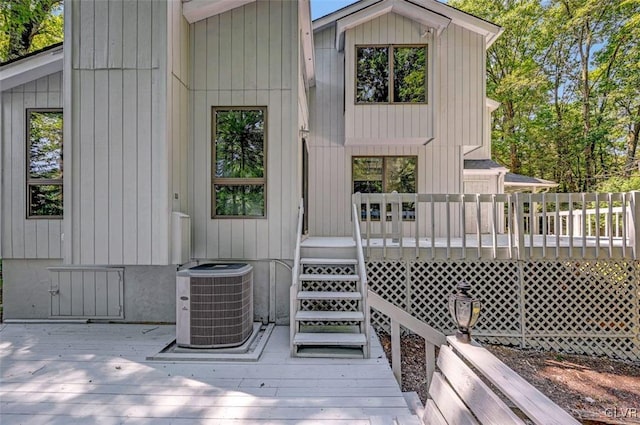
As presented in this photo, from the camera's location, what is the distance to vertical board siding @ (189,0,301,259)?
4852 millimetres

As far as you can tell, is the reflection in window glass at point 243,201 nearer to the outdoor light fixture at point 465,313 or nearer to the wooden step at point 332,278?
the wooden step at point 332,278

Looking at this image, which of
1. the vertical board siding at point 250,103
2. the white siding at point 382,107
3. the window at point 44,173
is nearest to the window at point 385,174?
the white siding at point 382,107

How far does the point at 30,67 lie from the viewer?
4.70 m

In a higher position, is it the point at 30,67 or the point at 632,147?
the point at 632,147

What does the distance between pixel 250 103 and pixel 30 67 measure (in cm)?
306

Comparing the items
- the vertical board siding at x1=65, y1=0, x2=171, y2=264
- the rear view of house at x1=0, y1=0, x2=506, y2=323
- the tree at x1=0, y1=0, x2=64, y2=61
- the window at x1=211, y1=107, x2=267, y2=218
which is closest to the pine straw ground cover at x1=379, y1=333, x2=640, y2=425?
the rear view of house at x1=0, y1=0, x2=506, y2=323

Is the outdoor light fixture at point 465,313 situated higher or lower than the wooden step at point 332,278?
higher

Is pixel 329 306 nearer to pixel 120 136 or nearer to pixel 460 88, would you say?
pixel 120 136

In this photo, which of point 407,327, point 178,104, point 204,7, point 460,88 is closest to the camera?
point 407,327

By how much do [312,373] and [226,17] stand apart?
481 cm

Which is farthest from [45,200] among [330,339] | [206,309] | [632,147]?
[632,147]

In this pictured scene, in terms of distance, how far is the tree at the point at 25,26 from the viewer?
23.9ft

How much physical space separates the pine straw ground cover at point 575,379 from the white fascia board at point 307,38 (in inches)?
202

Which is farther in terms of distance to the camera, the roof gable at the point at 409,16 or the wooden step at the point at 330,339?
the roof gable at the point at 409,16
